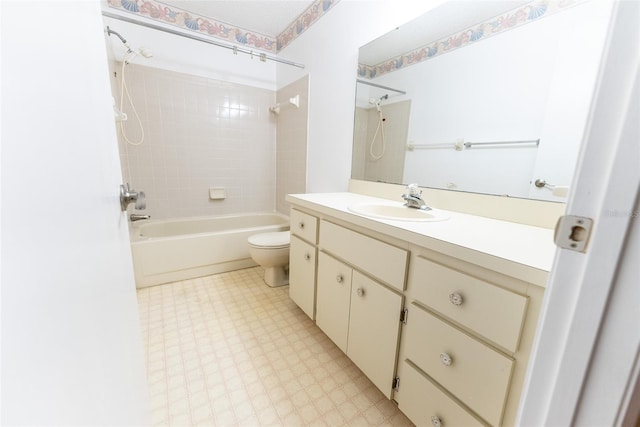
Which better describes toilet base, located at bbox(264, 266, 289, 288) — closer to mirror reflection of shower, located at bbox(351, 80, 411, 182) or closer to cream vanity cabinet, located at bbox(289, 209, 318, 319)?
cream vanity cabinet, located at bbox(289, 209, 318, 319)

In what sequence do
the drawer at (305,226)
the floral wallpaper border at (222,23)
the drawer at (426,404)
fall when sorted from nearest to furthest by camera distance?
the drawer at (426,404) < the drawer at (305,226) < the floral wallpaper border at (222,23)

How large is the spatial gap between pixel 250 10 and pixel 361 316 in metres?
2.51

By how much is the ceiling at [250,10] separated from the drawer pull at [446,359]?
244 cm

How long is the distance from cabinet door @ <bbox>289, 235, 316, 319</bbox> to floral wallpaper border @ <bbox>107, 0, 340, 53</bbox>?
1738mm

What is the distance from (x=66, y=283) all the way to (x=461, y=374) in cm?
92

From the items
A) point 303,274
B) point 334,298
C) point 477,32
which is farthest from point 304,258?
point 477,32

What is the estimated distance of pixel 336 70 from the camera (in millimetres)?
1832

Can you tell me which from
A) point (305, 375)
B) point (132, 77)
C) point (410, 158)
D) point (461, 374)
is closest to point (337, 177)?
point (410, 158)

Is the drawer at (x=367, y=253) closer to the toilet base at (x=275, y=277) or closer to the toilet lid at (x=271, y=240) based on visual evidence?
the toilet lid at (x=271, y=240)

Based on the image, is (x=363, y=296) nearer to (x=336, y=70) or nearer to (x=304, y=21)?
(x=336, y=70)

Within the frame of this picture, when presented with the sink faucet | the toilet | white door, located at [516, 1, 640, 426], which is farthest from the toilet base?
white door, located at [516, 1, 640, 426]

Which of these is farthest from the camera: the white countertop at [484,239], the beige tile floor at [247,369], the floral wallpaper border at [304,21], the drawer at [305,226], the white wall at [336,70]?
the floral wallpaper border at [304,21]

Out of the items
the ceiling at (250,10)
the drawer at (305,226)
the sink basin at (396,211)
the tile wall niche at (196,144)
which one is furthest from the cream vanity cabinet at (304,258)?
the ceiling at (250,10)

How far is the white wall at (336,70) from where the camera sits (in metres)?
1.50
